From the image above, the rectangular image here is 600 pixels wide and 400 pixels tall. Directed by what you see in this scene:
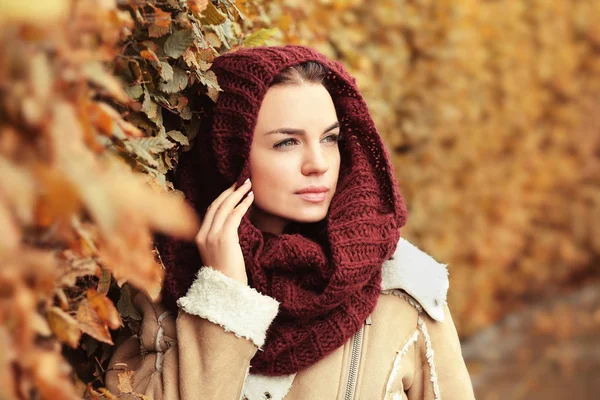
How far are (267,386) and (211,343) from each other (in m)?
0.27

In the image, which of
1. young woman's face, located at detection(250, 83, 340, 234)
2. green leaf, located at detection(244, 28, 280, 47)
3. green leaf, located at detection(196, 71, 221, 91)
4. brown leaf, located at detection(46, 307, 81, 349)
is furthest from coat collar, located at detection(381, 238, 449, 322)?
brown leaf, located at detection(46, 307, 81, 349)

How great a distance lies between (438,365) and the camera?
2.33 meters

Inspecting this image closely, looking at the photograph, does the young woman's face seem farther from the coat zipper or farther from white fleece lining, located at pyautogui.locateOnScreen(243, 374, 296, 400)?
white fleece lining, located at pyautogui.locateOnScreen(243, 374, 296, 400)

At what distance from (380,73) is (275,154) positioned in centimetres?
252

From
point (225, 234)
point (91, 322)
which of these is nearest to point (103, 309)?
point (91, 322)

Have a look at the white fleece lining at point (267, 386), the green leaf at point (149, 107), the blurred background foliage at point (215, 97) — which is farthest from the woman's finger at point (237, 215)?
the white fleece lining at point (267, 386)

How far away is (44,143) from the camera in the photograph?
3.44 feet

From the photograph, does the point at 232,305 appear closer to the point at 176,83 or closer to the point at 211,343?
the point at 211,343

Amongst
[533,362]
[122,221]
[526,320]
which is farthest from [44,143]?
[526,320]

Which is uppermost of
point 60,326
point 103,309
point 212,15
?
point 212,15

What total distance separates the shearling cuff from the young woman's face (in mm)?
301

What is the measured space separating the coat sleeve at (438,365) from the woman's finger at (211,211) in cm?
72

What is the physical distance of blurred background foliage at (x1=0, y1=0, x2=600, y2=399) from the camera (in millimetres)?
1030

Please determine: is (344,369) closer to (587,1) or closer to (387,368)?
(387,368)
